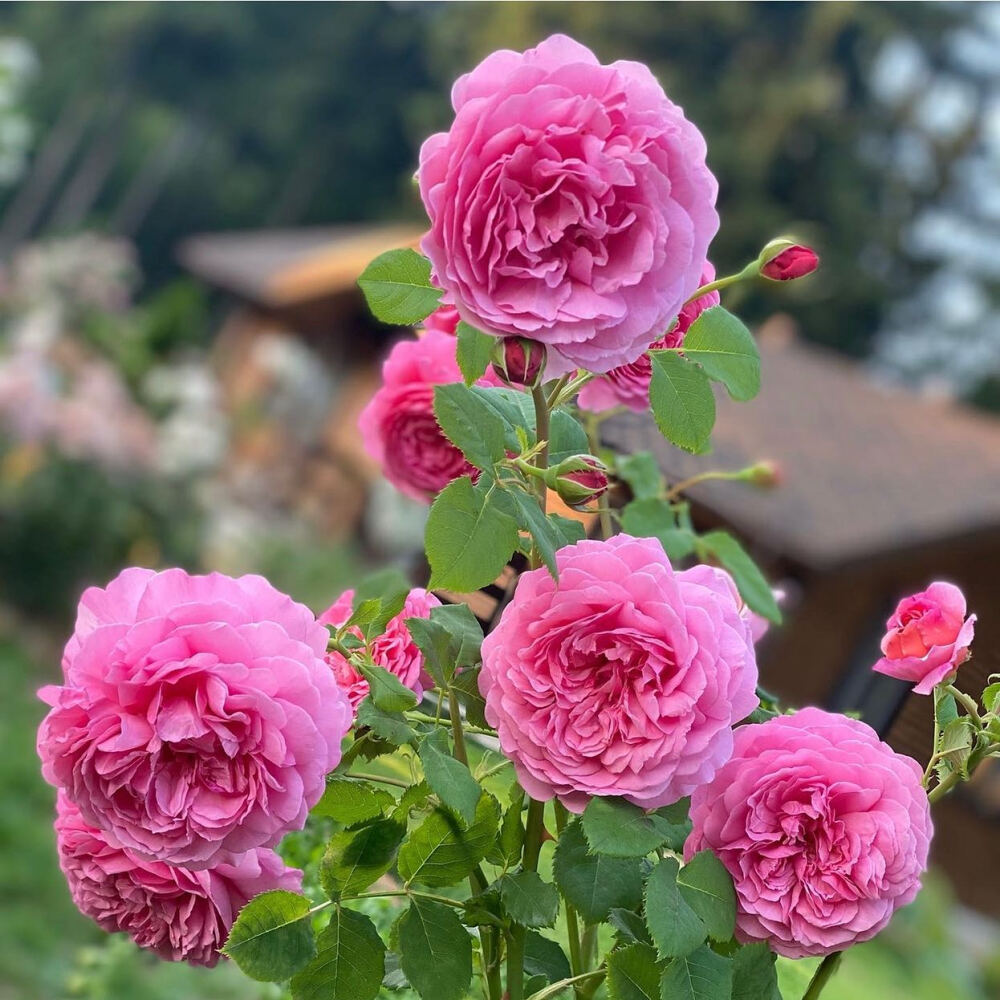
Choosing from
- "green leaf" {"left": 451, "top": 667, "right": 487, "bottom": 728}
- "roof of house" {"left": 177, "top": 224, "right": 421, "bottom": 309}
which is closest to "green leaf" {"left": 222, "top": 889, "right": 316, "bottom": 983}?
"green leaf" {"left": 451, "top": 667, "right": 487, "bottom": 728}

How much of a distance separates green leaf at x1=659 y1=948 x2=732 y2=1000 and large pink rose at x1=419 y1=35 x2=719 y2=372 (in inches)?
10.4

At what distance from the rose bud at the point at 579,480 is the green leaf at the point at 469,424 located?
1.1 inches

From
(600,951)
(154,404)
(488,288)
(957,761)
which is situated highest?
(488,288)

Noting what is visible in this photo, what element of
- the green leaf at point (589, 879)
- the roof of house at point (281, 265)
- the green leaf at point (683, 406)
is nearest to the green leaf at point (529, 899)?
the green leaf at point (589, 879)

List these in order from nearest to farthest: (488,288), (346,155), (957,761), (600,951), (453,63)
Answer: (488,288), (957,761), (600,951), (453,63), (346,155)

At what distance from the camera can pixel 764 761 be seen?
550 mm

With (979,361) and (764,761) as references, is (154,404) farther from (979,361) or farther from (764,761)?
(979,361)

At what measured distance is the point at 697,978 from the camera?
1.71 ft

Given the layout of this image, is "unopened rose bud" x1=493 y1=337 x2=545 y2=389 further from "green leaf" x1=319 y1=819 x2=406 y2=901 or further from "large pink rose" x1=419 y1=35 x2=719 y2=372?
"green leaf" x1=319 y1=819 x2=406 y2=901

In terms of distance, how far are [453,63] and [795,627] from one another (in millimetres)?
12921

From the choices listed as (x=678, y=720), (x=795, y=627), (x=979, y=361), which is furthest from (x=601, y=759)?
(x=979, y=361)

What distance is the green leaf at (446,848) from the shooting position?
548 millimetres

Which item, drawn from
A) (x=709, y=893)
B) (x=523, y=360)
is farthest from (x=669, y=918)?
(x=523, y=360)

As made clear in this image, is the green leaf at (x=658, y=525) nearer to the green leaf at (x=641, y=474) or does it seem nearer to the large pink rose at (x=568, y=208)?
the green leaf at (x=641, y=474)
